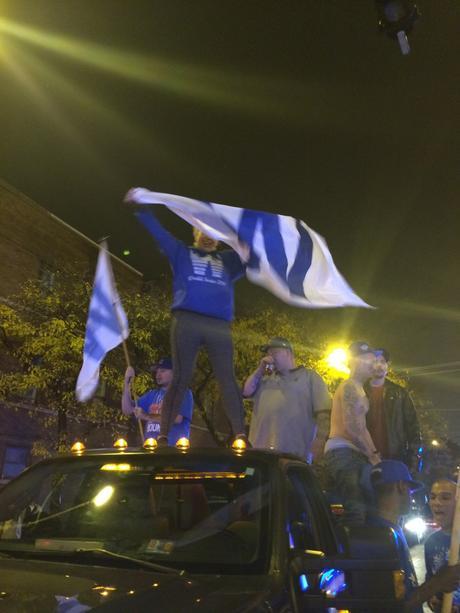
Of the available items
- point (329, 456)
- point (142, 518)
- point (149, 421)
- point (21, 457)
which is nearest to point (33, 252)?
point (21, 457)

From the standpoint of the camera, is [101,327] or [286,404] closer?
[286,404]

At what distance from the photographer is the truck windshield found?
242 cm

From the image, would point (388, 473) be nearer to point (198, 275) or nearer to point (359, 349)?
point (359, 349)

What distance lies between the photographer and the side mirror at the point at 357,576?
94.4 inches

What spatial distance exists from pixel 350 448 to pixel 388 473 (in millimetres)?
336

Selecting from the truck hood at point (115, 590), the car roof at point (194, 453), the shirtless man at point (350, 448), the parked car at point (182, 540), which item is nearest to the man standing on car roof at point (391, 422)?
the shirtless man at point (350, 448)

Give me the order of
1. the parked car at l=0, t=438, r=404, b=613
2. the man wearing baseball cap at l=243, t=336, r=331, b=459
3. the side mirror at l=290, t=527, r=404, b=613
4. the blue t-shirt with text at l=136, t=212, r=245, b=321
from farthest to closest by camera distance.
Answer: the man wearing baseball cap at l=243, t=336, r=331, b=459
the blue t-shirt with text at l=136, t=212, r=245, b=321
the side mirror at l=290, t=527, r=404, b=613
the parked car at l=0, t=438, r=404, b=613

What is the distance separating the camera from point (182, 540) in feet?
8.24

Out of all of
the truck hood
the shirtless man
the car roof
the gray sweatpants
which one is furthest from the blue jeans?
the truck hood

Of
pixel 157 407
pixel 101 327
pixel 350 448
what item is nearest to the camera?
pixel 350 448

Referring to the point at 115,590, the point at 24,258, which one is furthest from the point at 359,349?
the point at 24,258

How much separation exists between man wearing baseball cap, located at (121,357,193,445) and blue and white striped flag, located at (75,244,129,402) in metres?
0.32

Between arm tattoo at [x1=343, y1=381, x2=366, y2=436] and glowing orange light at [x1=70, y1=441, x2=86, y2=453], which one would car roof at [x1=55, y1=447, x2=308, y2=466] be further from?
arm tattoo at [x1=343, y1=381, x2=366, y2=436]

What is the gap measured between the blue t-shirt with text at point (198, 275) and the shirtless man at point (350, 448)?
1.15 m
